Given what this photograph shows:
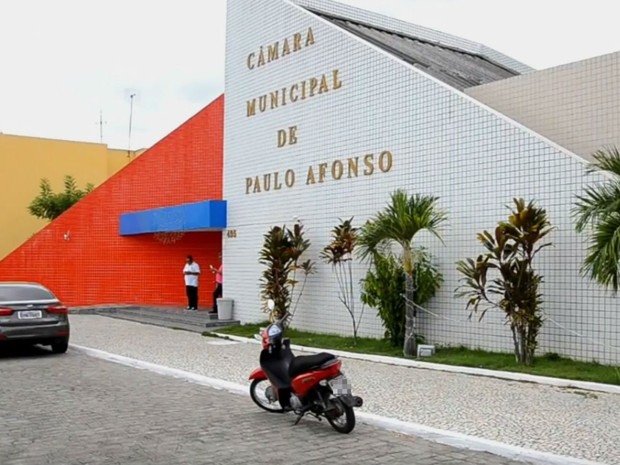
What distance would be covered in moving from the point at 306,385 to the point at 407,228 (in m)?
5.40

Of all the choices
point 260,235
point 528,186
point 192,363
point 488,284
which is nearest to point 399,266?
point 488,284

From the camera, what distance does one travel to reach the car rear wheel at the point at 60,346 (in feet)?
45.8

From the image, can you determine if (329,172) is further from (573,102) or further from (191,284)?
(191,284)

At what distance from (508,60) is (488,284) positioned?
1462 cm

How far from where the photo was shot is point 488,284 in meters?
12.5

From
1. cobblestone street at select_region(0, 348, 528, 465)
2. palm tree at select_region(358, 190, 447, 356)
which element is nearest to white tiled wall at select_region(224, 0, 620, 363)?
palm tree at select_region(358, 190, 447, 356)

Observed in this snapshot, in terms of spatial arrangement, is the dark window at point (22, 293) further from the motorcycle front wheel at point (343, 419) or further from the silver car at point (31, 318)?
the motorcycle front wheel at point (343, 419)

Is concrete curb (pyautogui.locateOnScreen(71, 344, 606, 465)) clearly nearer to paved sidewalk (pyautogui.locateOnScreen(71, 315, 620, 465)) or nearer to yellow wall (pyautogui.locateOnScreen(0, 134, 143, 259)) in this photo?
paved sidewalk (pyautogui.locateOnScreen(71, 315, 620, 465))

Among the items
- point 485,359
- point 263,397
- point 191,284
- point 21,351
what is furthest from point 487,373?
point 191,284

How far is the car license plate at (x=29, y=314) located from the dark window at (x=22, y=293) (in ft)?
1.31

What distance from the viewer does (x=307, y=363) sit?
25.4ft

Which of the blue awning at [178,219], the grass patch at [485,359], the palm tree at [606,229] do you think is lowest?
the grass patch at [485,359]

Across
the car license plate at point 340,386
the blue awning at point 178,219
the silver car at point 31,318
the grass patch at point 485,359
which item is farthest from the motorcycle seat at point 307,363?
the blue awning at point 178,219

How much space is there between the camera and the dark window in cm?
1376
